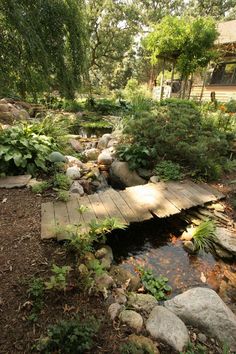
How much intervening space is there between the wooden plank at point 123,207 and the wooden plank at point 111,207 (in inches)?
1.9

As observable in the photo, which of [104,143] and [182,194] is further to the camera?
[104,143]

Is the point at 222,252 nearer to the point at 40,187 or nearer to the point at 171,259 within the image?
the point at 171,259

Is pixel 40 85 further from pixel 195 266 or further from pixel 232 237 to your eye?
pixel 232 237

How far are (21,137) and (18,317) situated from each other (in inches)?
127

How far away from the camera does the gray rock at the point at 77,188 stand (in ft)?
13.5

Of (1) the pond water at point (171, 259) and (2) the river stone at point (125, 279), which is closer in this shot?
(2) the river stone at point (125, 279)

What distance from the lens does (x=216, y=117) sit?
6285 millimetres

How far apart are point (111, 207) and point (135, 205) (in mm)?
373

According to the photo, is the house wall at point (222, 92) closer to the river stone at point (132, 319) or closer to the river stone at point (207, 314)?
the river stone at point (207, 314)

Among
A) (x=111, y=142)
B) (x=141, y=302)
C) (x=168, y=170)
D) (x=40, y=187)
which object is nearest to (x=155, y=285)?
(x=141, y=302)

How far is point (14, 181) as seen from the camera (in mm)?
4031

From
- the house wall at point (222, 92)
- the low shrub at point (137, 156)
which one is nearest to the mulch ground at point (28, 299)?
the low shrub at point (137, 156)

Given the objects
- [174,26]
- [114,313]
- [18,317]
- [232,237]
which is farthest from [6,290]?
[174,26]

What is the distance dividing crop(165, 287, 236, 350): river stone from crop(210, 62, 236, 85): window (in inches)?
580
